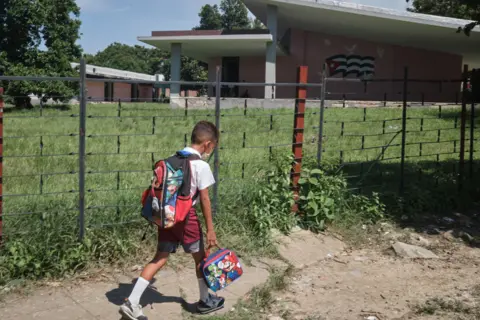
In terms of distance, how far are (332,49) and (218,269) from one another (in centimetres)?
2211

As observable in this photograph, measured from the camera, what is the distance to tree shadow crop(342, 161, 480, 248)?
21.9 ft

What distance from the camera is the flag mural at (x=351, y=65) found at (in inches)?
960

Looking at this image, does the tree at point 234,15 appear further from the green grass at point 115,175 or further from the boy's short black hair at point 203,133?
the boy's short black hair at point 203,133

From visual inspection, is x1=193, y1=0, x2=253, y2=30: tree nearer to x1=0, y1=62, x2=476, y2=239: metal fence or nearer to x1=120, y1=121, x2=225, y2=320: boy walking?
x1=0, y1=62, x2=476, y2=239: metal fence

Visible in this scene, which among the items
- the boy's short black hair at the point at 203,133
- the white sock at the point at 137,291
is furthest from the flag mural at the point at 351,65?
the white sock at the point at 137,291

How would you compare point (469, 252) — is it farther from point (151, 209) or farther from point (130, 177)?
point (130, 177)

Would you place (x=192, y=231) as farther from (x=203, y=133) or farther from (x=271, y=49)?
(x=271, y=49)

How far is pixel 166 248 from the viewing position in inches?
145

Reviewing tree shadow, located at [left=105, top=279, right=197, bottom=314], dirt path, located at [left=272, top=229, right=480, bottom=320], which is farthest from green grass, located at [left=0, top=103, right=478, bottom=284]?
dirt path, located at [left=272, top=229, right=480, bottom=320]

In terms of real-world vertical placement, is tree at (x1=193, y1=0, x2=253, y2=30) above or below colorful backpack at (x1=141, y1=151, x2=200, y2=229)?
above

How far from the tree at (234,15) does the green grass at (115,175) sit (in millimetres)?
55375

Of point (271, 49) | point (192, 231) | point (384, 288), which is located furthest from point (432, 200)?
point (271, 49)

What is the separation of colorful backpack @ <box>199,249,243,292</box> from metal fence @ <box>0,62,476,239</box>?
1.46 m

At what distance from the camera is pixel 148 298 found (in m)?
4.19
